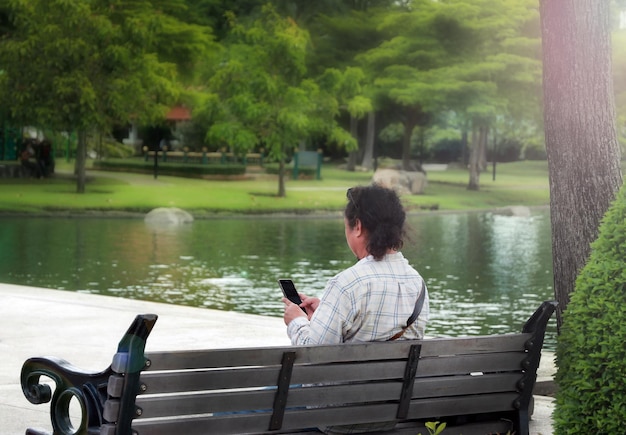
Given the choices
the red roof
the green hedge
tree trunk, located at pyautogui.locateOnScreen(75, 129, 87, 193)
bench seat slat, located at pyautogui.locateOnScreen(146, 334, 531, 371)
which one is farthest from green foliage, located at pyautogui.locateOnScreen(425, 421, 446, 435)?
the red roof

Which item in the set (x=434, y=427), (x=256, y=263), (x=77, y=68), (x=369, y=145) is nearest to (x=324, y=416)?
(x=434, y=427)

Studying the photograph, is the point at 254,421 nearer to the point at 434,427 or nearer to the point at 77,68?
the point at 434,427

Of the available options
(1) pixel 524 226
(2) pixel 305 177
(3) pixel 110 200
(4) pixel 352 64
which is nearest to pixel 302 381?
(1) pixel 524 226

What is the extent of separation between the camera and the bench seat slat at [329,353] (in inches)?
162

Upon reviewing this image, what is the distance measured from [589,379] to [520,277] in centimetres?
1478

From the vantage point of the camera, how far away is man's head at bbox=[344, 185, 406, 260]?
15.2 feet

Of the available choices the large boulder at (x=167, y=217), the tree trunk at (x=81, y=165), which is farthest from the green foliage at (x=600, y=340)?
the tree trunk at (x=81, y=165)

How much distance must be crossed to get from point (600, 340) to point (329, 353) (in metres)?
0.98

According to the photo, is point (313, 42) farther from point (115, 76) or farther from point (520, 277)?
point (520, 277)

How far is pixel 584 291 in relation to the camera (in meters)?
4.54

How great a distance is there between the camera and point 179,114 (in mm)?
57500

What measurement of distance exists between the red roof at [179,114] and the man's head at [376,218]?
51733 millimetres

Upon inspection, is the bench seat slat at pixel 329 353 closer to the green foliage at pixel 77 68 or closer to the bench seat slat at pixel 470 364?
the bench seat slat at pixel 470 364

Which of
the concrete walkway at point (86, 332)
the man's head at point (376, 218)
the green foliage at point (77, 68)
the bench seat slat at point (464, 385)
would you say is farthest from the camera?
the green foliage at point (77, 68)
